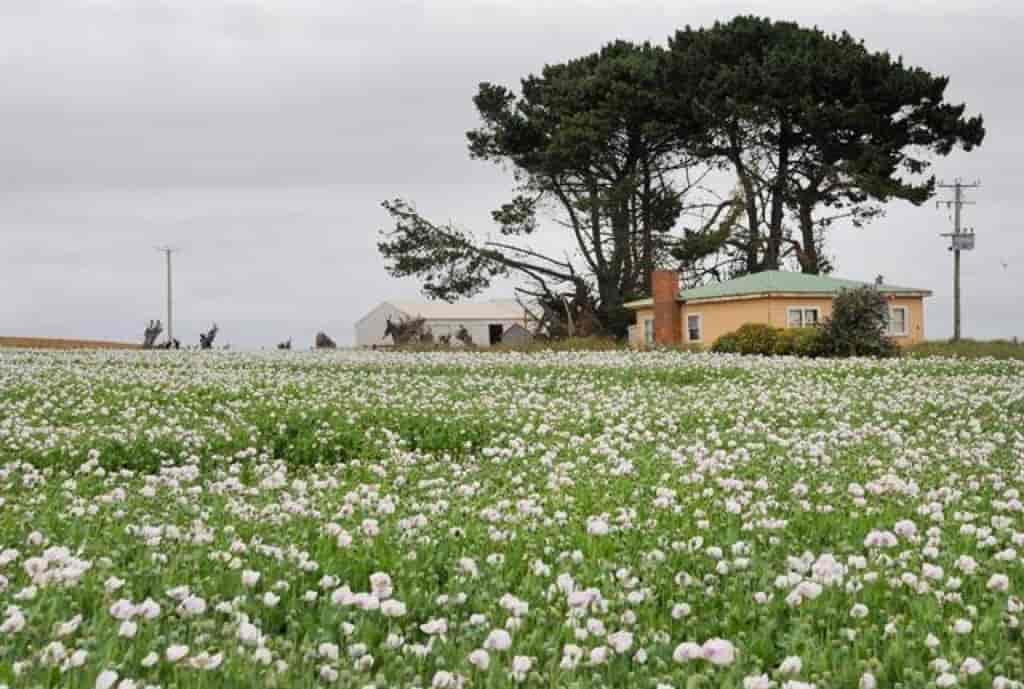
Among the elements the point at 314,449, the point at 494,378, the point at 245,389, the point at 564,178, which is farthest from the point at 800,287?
the point at 314,449

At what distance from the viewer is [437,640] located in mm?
4688

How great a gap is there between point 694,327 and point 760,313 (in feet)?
15.5

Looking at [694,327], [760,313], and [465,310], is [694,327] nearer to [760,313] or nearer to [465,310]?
[760,313]

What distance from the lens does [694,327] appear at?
49.4 meters

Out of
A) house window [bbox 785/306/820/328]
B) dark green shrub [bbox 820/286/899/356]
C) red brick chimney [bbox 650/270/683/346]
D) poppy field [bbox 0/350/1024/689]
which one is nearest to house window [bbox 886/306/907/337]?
house window [bbox 785/306/820/328]

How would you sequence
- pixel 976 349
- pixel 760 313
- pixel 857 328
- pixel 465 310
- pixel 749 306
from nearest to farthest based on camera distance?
pixel 857 328 < pixel 976 349 < pixel 760 313 < pixel 749 306 < pixel 465 310

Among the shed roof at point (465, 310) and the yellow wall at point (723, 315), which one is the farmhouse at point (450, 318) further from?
the yellow wall at point (723, 315)

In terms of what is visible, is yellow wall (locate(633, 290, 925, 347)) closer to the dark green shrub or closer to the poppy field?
the dark green shrub

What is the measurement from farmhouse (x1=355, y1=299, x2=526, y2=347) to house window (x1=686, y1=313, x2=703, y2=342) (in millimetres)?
27829

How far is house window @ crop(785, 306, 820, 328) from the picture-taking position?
45.5m

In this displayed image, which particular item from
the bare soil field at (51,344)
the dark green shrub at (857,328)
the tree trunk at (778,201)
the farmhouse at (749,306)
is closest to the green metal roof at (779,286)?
the farmhouse at (749,306)

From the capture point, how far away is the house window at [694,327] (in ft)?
160

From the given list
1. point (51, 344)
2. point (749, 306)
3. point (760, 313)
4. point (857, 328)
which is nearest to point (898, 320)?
point (760, 313)

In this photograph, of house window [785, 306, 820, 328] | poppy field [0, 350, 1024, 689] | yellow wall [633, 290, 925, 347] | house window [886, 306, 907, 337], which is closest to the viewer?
poppy field [0, 350, 1024, 689]
